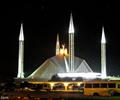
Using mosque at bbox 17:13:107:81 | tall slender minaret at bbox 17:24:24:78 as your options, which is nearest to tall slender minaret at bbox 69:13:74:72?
mosque at bbox 17:13:107:81

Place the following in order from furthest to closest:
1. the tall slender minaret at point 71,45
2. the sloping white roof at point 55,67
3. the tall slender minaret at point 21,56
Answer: the tall slender minaret at point 21,56 → the sloping white roof at point 55,67 → the tall slender minaret at point 71,45

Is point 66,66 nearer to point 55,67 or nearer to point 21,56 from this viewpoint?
point 55,67

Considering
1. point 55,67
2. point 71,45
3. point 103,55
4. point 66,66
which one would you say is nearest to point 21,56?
point 55,67

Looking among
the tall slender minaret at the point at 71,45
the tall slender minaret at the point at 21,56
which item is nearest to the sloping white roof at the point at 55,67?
A: the tall slender minaret at the point at 71,45

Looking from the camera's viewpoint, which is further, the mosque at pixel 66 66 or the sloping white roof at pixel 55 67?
the sloping white roof at pixel 55 67

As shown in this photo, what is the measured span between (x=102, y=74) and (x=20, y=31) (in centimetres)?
1957

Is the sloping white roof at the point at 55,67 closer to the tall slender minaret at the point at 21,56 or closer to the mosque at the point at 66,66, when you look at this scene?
the mosque at the point at 66,66

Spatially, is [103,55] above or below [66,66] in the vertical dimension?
above

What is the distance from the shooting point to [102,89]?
34.8 metres

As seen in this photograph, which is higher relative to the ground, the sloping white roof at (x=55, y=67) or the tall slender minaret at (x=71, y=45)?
the tall slender minaret at (x=71, y=45)

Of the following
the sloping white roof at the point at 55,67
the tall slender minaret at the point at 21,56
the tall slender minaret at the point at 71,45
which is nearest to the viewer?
the tall slender minaret at the point at 71,45

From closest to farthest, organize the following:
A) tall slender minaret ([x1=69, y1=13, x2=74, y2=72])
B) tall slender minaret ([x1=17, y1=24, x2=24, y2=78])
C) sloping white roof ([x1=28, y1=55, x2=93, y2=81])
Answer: tall slender minaret ([x1=69, y1=13, x2=74, y2=72]), sloping white roof ([x1=28, y1=55, x2=93, y2=81]), tall slender minaret ([x1=17, y1=24, x2=24, y2=78])

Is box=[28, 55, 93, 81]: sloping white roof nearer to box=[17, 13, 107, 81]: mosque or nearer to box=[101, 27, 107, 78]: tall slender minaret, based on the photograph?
box=[17, 13, 107, 81]: mosque

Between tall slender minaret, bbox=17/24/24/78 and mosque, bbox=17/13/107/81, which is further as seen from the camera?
tall slender minaret, bbox=17/24/24/78
